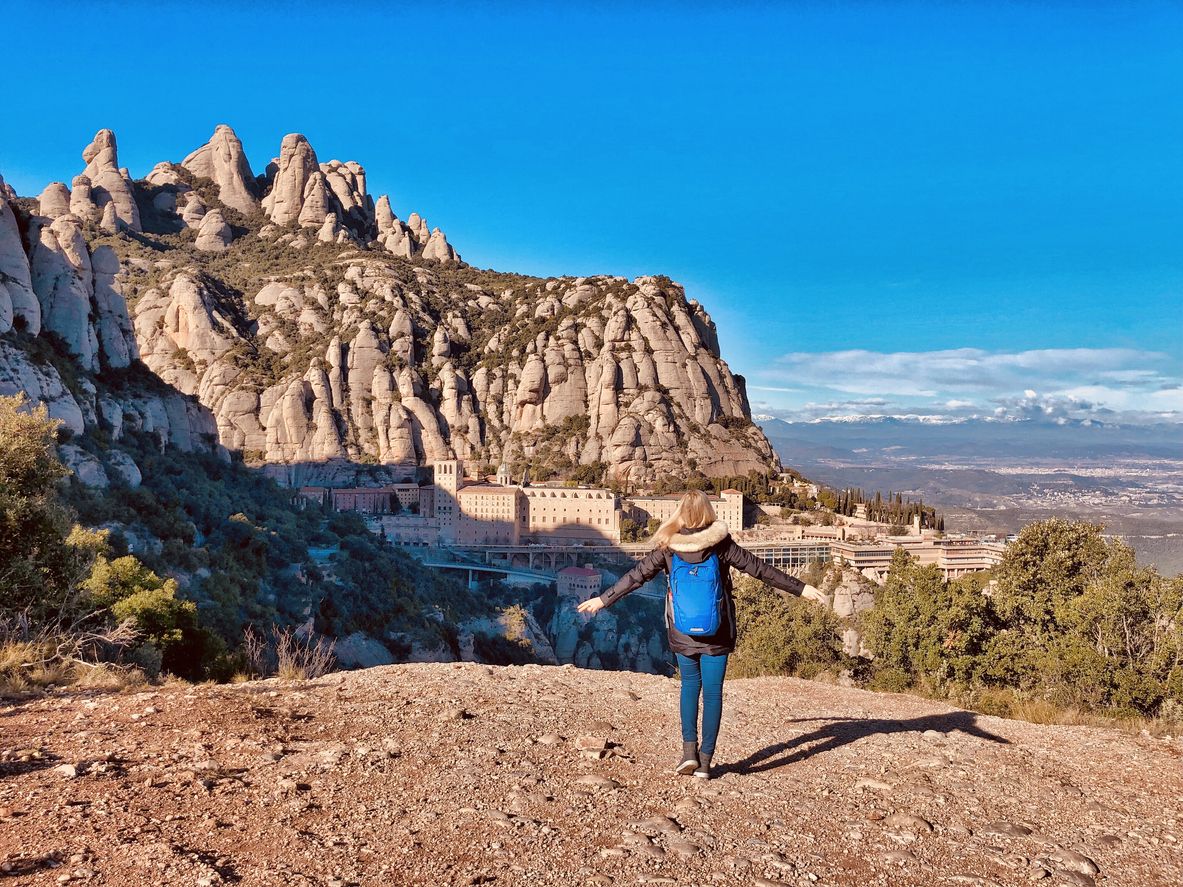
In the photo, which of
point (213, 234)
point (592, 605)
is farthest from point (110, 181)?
point (592, 605)

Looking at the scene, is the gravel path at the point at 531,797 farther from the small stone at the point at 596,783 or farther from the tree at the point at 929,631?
the tree at the point at 929,631

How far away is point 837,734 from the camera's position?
752 centimetres

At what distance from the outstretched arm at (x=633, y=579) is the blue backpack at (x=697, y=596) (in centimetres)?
25

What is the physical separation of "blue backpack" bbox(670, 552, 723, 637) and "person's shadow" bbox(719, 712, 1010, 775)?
4.28 ft

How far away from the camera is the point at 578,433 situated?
4286 inches

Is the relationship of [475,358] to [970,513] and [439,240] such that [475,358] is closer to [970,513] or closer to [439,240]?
[439,240]

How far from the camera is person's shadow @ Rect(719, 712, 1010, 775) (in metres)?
6.37

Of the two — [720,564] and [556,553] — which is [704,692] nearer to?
[720,564]

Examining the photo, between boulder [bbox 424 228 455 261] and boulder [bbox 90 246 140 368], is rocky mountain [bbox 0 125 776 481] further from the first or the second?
boulder [bbox 90 246 140 368]

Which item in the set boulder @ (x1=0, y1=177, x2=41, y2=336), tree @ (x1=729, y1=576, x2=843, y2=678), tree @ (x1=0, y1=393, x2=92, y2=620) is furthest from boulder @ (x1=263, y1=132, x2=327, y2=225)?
tree @ (x1=0, y1=393, x2=92, y2=620)

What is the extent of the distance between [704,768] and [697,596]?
51.7 inches

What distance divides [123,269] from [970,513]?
137324 mm

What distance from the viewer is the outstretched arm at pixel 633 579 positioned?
606 cm

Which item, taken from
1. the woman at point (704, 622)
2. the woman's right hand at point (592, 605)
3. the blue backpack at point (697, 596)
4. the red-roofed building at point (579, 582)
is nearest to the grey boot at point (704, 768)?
the woman at point (704, 622)
